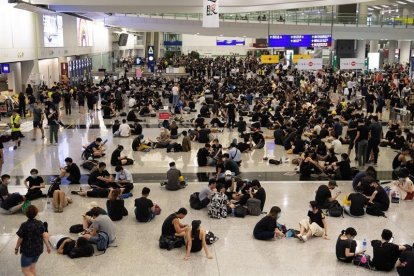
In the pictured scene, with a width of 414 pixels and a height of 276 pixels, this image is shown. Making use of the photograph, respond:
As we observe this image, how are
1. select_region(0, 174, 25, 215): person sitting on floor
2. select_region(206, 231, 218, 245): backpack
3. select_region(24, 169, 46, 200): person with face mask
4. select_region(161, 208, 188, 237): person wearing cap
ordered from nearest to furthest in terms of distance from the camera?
1. select_region(161, 208, 188, 237): person wearing cap
2. select_region(206, 231, 218, 245): backpack
3. select_region(0, 174, 25, 215): person sitting on floor
4. select_region(24, 169, 46, 200): person with face mask

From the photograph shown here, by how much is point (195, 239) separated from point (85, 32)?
3975 cm

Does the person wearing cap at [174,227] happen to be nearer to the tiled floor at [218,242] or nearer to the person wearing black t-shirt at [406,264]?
the tiled floor at [218,242]

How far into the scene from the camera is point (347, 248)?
862cm

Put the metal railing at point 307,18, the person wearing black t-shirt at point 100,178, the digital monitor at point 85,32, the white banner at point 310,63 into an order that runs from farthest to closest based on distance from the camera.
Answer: the digital monitor at point 85,32
the metal railing at point 307,18
the white banner at point 310,63
the person wearing black t-shirt at point 100,178

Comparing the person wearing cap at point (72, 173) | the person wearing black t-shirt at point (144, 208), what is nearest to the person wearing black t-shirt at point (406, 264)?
the person wearing black t-shirt at point (144, 208)

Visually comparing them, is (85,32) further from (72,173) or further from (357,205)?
(357,205)

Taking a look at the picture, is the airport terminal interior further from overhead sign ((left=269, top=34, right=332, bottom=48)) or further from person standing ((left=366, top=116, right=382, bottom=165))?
overhead sign ((left=269, top=34, right=332, bottom=48))

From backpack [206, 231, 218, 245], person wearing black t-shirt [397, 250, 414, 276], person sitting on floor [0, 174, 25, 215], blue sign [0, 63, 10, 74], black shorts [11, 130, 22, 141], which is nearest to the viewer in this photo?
person wearing black t-shirt [397, 250, 414, 276]

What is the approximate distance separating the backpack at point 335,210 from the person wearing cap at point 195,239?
3507 millimetres

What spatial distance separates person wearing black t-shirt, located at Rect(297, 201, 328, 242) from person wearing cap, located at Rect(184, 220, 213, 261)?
6.73 ft

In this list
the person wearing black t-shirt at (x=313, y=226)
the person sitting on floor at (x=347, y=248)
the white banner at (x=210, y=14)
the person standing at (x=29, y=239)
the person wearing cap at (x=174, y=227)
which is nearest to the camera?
the person standing at (x=29, y=239)

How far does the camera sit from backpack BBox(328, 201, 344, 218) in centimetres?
1102

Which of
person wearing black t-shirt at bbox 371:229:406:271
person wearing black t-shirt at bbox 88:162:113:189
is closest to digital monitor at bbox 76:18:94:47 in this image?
person wearing black t-shirt at bbox 88:162:113:189

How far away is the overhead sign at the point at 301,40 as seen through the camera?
120ft
